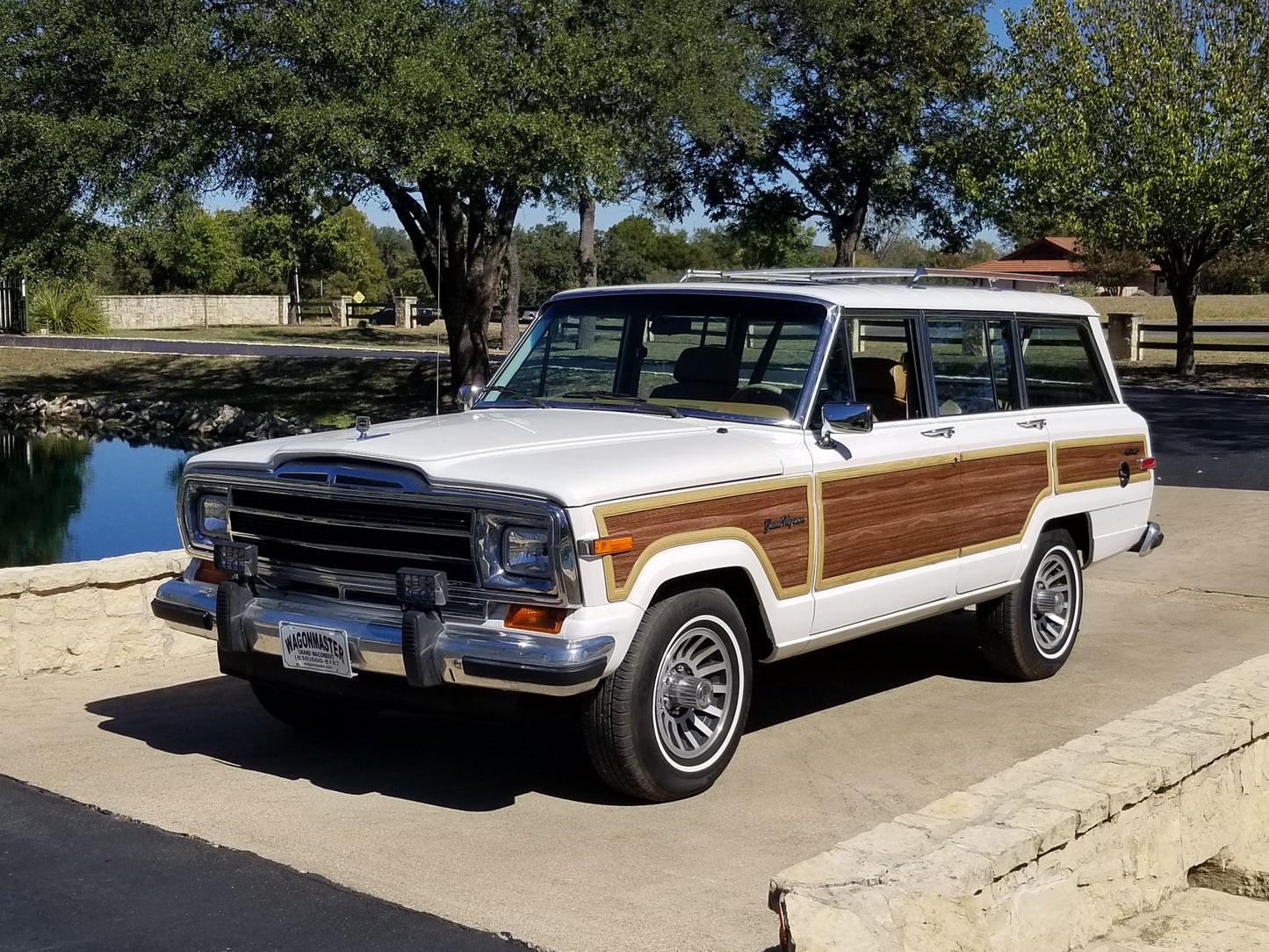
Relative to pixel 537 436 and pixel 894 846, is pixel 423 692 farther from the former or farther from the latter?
pixel 894 846

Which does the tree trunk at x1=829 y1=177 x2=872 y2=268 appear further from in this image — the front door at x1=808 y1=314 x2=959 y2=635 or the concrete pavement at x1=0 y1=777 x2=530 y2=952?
the concrete pavement at x1=0 y1=777 x2=530 y2=952

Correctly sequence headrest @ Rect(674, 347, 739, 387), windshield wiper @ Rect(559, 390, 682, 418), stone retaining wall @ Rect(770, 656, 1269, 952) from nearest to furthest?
1. stone retaining wall @ Rect(770, 656, 1269, 952)
2. windshield wiper @ Rect(559, 390, 682, 418)
3. headrest @ Rect(674, 347, 739, 387)

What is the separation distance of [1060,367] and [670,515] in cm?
361

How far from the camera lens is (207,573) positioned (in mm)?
6402

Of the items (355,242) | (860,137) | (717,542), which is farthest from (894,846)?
(355,242)

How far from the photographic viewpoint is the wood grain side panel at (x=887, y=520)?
6.36m

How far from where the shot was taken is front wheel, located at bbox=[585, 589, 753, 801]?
5.46 meters

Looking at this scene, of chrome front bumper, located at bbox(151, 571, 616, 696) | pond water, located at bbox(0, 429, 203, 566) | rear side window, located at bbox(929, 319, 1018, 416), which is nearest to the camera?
chrome front bumper, located at bbox(151, 571, 616, 696)

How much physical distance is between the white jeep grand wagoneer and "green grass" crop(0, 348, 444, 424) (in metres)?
20.5

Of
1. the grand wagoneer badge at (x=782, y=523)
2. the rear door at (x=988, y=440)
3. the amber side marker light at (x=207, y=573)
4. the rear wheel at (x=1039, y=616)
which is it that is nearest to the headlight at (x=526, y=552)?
the grand wagoneer badge at (x=782, y=523)

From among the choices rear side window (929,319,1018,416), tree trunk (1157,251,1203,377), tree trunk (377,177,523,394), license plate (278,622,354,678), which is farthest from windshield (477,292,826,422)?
tree trunk (1157,251,1203,377)

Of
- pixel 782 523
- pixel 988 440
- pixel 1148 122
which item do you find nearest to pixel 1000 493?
pixel 988 440

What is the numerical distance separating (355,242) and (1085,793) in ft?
235

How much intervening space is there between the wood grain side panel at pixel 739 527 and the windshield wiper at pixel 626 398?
2.57 feet
